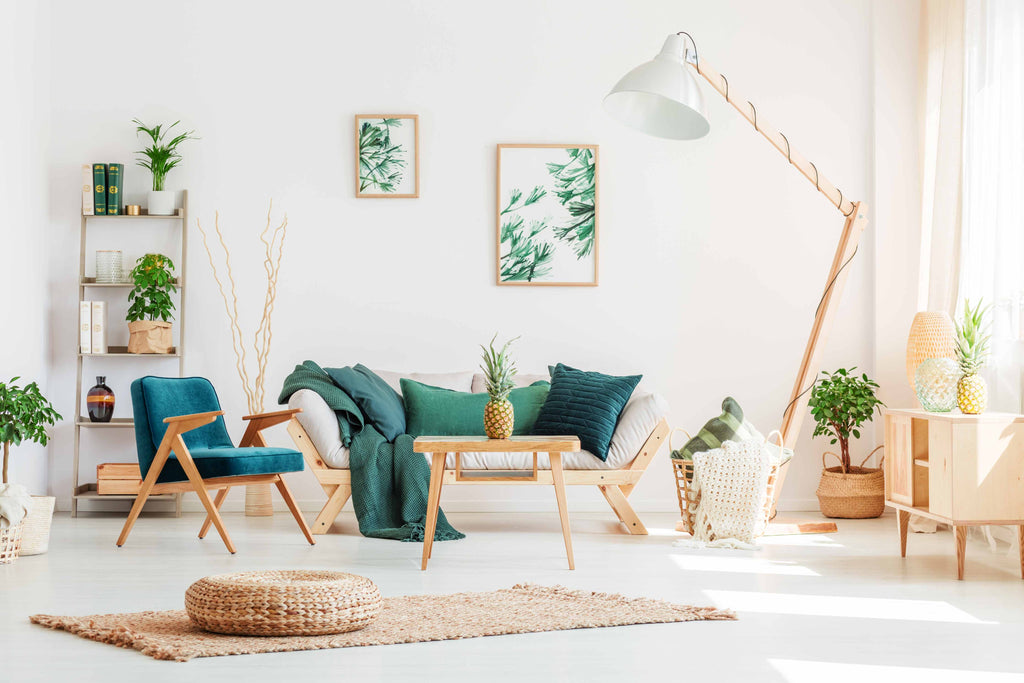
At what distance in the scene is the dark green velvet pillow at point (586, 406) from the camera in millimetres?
5055

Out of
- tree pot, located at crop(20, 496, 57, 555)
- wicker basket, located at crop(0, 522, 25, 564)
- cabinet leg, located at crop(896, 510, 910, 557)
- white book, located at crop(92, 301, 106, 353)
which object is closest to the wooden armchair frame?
tree pot, located at crop(20, 496, 57, 555)

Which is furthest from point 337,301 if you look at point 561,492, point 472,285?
point 561,492

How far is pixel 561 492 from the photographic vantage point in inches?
161

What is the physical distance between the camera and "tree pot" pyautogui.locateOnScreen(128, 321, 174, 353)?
561 cm

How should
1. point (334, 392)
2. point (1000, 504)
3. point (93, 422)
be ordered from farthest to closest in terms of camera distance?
point (93, 422) < point (334, 392) < point (1000, 504)

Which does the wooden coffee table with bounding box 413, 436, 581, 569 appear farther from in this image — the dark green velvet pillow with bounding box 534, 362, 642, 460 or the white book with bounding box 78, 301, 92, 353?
the white book with bounding box 78, 301, 92, 353

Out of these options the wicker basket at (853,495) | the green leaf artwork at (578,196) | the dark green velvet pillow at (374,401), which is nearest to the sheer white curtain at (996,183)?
the wicker basket at (853,495)

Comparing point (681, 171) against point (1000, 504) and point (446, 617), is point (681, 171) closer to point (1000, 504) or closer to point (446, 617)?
point (1000, 504)

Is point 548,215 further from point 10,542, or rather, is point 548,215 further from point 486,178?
point 10,542

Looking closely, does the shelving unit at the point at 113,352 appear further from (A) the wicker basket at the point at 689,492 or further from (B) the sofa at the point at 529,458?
(A) the wicker basket at the point at 689,492

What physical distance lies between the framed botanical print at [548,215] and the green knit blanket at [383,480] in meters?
1.32

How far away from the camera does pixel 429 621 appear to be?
3.11 meters

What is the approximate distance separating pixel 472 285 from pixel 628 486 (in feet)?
4.91

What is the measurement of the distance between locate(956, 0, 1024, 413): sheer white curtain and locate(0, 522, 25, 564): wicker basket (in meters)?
4.19
